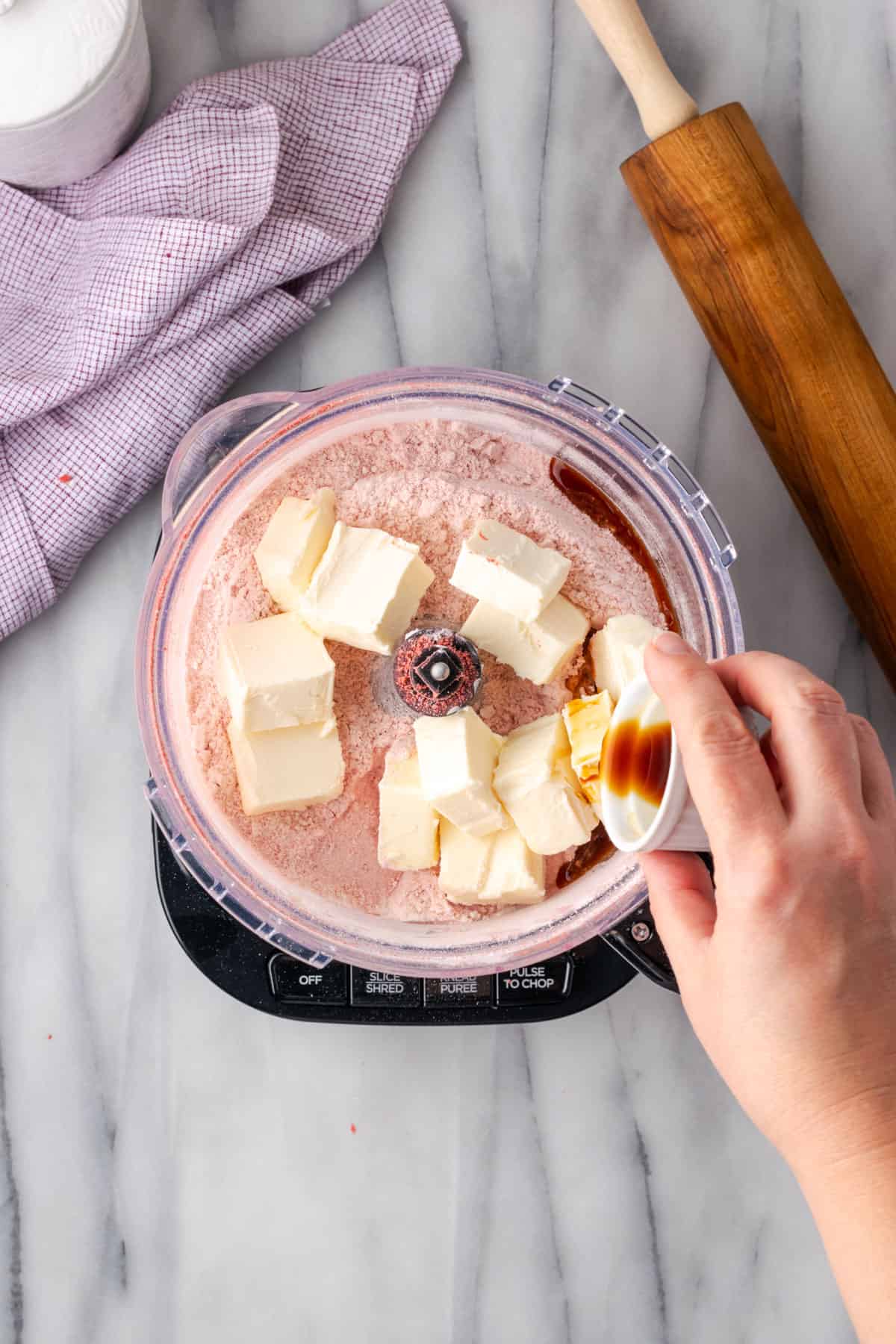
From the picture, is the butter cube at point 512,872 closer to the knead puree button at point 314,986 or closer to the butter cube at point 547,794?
the butter cube at point 547,794

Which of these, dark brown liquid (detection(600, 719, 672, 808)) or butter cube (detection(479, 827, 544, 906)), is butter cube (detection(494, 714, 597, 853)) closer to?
butter cube (detection(479, 827, 544, 906))

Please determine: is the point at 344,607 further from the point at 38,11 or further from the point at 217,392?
the point at 38,11

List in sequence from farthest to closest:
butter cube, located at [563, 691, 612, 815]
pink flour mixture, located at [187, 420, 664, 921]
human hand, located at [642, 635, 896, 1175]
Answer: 1. pink flour mixture, located at [187, 420, 664, 921]
2. butter cube, located at [563, 691, 612, 815]
3. human hand, located at [642, 635, 896, 1175]

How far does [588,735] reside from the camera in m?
1.15

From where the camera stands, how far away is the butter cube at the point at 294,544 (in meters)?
1.19

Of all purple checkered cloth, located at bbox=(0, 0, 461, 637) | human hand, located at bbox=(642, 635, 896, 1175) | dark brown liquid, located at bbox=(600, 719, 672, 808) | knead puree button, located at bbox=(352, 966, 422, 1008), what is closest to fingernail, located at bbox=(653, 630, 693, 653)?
human hand, located at bbox=(642, 635, 896, 1175)

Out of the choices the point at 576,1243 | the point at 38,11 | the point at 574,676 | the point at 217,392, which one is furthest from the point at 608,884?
the point at 38,11

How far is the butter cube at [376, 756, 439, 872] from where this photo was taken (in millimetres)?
1203

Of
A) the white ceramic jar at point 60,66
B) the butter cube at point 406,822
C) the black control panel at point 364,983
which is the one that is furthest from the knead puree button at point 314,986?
the white ceramic jar at point 60,66

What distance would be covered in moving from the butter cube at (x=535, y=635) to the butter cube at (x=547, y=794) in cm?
7

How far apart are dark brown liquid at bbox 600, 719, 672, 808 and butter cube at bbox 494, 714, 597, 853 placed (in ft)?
0.47

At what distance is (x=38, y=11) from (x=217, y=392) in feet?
1.43

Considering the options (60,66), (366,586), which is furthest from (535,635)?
(60,66)

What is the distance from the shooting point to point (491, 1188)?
1.44m
